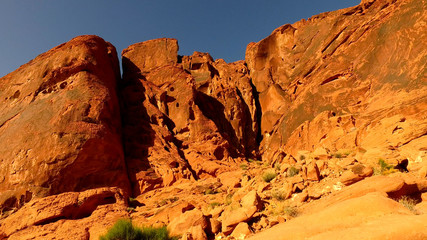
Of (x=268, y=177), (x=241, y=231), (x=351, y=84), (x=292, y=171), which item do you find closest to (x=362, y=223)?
(x=241, y=231)

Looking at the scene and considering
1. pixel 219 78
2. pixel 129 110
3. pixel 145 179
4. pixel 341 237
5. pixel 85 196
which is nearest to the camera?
pixel 341 237

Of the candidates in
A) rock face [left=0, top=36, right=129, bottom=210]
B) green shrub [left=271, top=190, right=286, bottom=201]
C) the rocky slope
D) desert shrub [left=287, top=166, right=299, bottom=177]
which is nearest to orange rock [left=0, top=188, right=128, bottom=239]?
the rocky slope

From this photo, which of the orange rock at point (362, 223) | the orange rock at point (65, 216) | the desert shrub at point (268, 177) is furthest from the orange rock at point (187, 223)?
the orange rock at point (65, 216)

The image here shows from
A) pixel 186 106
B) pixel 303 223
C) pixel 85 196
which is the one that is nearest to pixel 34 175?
pixel 85 196

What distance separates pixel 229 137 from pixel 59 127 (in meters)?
15.4

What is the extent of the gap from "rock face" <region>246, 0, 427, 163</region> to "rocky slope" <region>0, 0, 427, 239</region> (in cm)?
11

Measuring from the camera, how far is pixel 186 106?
81.6ft

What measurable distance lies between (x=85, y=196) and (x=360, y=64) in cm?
2232

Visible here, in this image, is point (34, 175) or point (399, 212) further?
point (34, 175)

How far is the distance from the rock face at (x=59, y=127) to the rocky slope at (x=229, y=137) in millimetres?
90

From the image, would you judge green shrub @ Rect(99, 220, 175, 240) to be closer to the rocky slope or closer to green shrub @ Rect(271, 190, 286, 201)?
the rocky slope

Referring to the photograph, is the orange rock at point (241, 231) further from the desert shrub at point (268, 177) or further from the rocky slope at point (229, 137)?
the desert shrub at point (268, 177)

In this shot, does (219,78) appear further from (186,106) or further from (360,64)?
(360,64)

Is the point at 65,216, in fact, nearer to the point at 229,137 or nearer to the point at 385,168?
the point at 385,168
